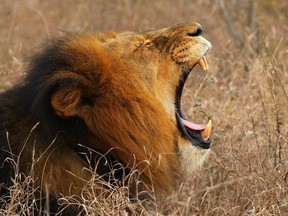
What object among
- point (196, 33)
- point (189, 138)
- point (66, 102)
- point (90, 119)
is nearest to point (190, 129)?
point (189, 138)

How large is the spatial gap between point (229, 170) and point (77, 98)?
1.21 meters

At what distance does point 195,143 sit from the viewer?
12.3 feet

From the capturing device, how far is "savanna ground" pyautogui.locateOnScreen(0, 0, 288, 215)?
13.3 feet

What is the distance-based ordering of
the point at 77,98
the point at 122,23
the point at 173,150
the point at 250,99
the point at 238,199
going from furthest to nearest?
the point at 122,23, the point at 250,99, the point at 238,199, the point at 173,150, the point at 77,98

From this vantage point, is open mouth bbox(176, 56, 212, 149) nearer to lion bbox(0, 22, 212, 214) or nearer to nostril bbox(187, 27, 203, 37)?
lion bbox(0, 22, 212, 214)

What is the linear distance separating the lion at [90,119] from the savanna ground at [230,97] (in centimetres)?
17

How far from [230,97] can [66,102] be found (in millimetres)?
2133

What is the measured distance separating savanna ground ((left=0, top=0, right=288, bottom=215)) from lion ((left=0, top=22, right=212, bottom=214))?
0.17m

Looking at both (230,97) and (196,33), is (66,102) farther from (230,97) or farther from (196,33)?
(230,97)

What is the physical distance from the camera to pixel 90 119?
132 inches

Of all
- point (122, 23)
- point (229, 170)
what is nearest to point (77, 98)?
point (229, 170)

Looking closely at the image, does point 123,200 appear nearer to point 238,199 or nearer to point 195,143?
point 195,143

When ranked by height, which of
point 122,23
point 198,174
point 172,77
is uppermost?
point 172,77

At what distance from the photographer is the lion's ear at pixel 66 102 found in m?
3.25
